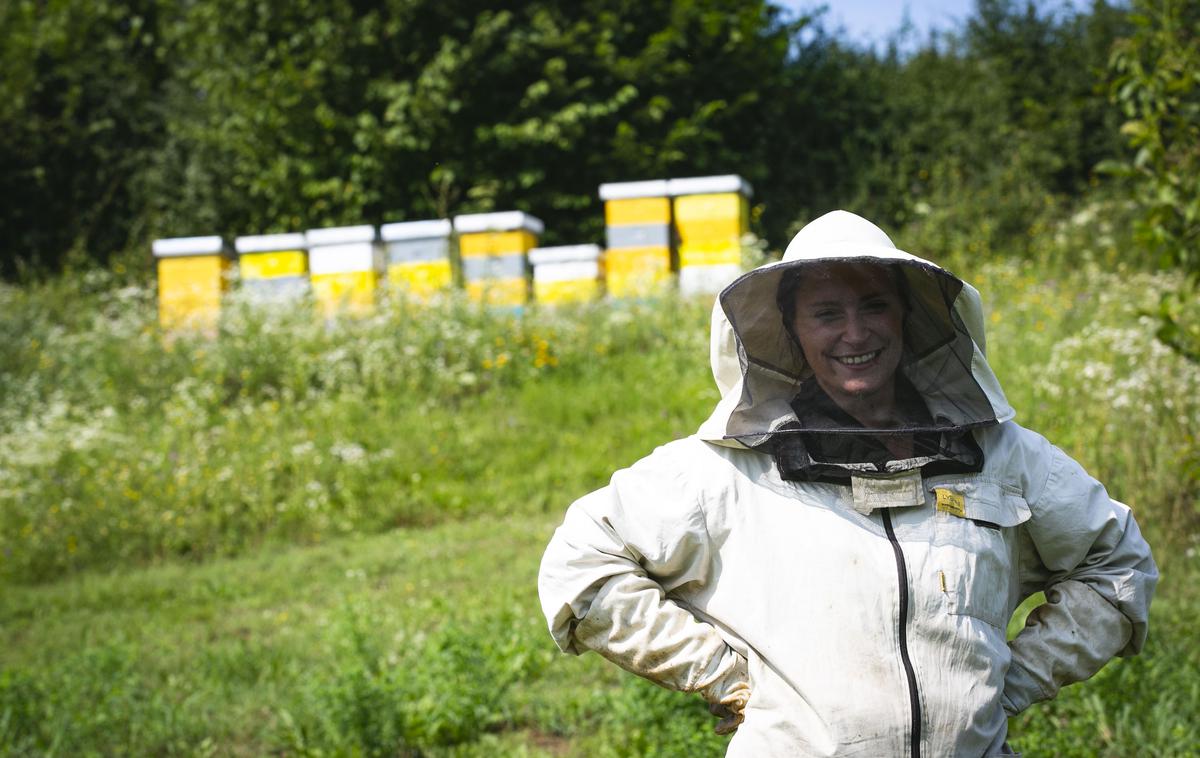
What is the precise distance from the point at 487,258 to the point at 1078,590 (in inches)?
367

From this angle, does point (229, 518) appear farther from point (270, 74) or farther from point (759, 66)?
point (759, 66)

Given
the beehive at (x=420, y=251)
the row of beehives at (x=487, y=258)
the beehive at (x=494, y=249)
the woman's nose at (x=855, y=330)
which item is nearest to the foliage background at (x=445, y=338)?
the row of beehives at (x=487, y=258)

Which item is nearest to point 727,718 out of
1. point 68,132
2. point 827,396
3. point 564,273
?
point 827,396

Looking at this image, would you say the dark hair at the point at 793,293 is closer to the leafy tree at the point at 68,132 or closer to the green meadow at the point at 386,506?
the green meadow at the point at 386,506

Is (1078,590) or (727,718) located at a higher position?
(1078,590)

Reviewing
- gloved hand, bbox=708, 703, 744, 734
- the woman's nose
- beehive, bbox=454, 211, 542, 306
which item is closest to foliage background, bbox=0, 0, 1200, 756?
beehive, bbox=454, 211, 542, 306

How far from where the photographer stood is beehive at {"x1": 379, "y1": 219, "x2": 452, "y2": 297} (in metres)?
11.0

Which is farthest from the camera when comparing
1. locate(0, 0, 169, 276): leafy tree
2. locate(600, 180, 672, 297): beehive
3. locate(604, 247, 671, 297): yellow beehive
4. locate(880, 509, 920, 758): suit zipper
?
locate(0, 0, 169, 276): leafy tree

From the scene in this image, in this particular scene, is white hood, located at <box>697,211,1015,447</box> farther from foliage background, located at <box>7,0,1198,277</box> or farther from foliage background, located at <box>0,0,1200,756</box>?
foliage background, located at <box>7,0,1198,277</box>

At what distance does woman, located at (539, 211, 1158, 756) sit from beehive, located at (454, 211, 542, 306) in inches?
342

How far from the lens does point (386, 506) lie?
7406 mm

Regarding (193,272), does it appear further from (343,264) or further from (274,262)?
(343,264)

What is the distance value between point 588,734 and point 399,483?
12.5 ft

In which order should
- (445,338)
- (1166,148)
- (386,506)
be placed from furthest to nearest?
(445,338), (386,506), (1166,148)
